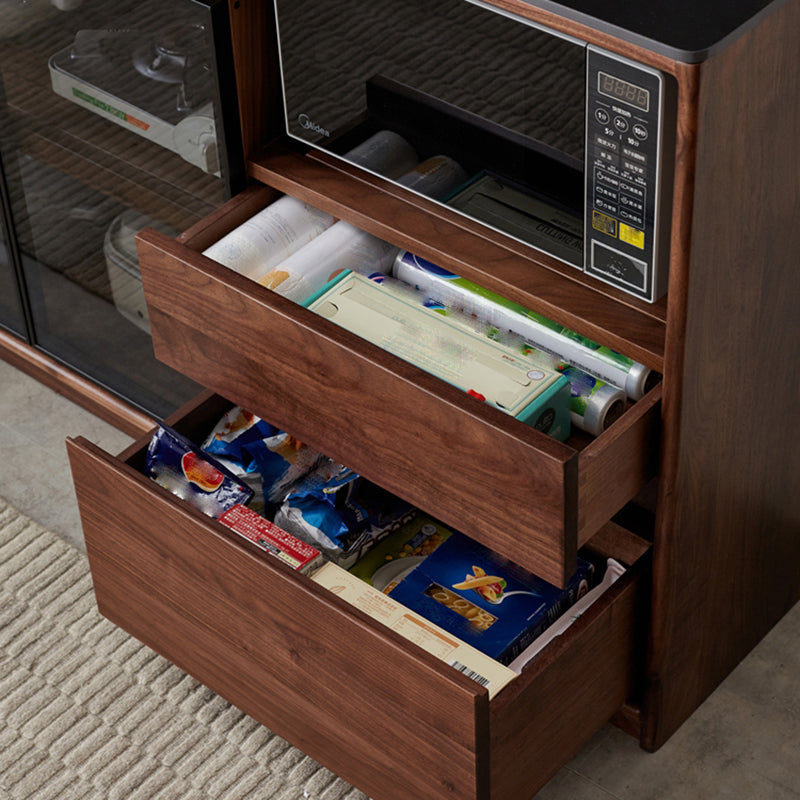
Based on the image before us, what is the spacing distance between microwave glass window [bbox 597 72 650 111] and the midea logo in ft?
1.25

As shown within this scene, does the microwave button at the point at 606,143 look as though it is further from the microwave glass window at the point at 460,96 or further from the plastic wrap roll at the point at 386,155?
the plastic wrap roll at the point at 386,155

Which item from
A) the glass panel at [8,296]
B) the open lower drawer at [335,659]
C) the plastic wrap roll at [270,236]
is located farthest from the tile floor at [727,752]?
the glass panel at [8,296]

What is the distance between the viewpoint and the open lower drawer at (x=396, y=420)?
3.73 ft

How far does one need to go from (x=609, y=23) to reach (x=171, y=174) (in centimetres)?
72

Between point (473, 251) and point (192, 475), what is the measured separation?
0.39 meters

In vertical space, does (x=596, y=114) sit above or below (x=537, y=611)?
above

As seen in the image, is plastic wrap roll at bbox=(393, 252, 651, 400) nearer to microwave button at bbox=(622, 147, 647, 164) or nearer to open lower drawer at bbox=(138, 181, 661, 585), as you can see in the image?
open lower drawer at bbox=(138, 181, 661, 585)

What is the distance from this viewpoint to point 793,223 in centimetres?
121

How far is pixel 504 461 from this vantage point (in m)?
1.13

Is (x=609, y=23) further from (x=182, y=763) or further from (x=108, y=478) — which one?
(x=182, y=763)

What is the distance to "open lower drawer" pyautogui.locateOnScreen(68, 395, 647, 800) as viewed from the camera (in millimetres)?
1229

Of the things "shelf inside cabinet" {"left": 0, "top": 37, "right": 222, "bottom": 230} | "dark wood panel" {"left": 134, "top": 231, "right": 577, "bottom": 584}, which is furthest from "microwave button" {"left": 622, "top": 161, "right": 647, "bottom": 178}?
"shelf inside cabinet" {"left": 0, "top": 37, "right": 222, "bottom": 230}

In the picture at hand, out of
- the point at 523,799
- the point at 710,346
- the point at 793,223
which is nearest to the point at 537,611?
the point at 523,799

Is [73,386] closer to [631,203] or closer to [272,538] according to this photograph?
[272,538]
